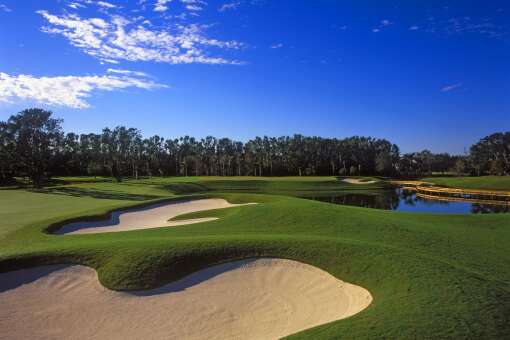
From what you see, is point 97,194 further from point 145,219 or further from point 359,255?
point 359,255

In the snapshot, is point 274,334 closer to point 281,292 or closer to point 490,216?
point 281,292

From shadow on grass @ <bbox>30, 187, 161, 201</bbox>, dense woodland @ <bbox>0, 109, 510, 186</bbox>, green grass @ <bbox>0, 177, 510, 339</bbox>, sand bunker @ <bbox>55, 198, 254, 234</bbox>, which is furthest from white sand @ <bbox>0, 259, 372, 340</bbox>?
dense woodland @ <bbox>0, 109, 510, 186</bbox>

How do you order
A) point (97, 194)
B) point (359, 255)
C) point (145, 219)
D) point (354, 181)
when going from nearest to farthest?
point (359, 255) → point (145, 219) → point (97, 194) → point (354, 181)

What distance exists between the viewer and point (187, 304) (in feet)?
29.8

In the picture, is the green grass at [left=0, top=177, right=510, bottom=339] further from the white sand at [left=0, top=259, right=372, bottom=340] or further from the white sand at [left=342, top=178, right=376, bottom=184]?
the white sand at [left=342, top=178, right=376, bottom=184]

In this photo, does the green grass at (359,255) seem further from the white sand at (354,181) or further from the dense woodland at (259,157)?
the dense woodland at (259,157)

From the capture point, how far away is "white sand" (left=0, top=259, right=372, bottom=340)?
7.91 m

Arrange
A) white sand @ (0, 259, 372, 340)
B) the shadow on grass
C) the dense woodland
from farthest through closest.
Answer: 1. the dense woodland
2. the shadow on grass
3. white sand @ (0, 259, 372, 340)

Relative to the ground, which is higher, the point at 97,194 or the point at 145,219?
the point at 97,194

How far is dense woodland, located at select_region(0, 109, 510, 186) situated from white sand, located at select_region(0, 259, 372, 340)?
8195 centimetres

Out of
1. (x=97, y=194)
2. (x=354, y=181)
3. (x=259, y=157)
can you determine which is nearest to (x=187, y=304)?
(x=97, y=194)

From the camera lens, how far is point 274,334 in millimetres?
7543

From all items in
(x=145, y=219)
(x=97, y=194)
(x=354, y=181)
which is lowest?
(x=145, y=219)

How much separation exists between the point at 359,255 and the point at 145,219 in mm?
15381
